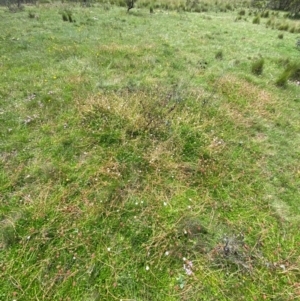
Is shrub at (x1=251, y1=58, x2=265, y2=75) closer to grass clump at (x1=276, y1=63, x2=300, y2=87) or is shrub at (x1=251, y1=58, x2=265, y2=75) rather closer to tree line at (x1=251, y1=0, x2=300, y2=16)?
grass clump at (x1=276, y1=63, x2=300, y2=87)

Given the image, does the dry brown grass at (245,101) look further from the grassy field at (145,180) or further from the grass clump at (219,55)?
the grass clump at (219,55)

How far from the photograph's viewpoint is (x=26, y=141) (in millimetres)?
4316

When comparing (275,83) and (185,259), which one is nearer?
(185,259)

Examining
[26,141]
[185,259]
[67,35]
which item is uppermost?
[67,35]

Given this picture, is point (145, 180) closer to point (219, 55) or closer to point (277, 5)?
point (219, 55)

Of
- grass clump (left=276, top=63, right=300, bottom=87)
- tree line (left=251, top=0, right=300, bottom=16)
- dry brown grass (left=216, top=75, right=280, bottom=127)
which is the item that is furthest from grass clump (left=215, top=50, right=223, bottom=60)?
tree line (left=251, top=0, right=300, bottom=16)

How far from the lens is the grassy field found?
106 inches

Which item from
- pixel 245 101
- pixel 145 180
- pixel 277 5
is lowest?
pixel 145 180

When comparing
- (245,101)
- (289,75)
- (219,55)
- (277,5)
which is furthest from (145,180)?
(277,5)

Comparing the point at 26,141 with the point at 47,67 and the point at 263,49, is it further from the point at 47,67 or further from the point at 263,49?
the point at 263,49

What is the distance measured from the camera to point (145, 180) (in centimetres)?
373

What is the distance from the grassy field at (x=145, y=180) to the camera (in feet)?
8.80

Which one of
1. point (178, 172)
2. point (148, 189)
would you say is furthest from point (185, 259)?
point (178, 172)

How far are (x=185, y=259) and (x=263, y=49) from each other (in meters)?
9.76
